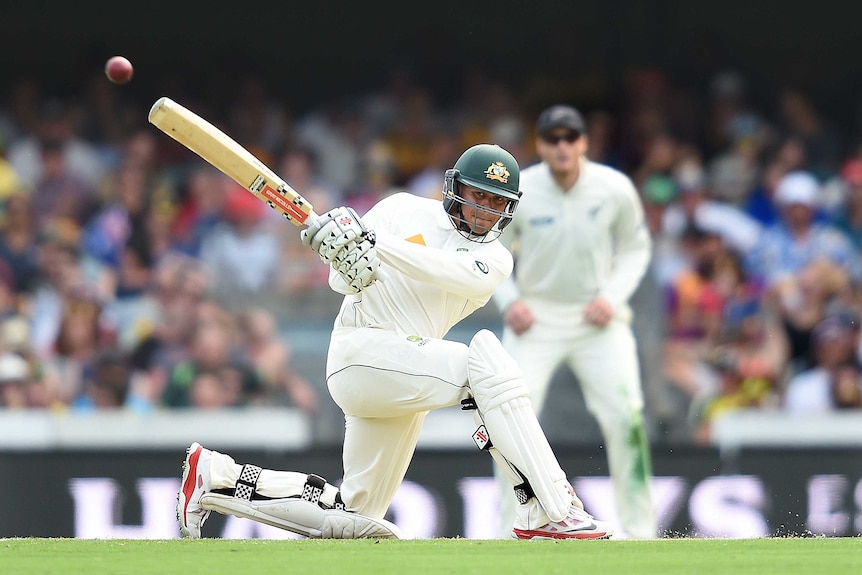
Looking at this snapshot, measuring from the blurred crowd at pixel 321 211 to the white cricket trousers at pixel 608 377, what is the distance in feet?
5.10

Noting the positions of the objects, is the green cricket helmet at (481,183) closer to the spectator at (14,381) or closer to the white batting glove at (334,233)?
the white batting glove at (334,233)

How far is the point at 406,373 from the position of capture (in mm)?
4812

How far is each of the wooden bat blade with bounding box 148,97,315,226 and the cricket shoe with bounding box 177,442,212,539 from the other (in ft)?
3.04

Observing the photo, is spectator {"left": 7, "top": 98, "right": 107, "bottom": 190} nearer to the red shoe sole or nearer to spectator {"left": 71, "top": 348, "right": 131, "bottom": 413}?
spectator {"left": 71, "top": 348, "right": 131, "bottom": 413}

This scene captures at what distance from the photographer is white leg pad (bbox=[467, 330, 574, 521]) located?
471 centimetres

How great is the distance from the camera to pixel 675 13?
11047 mm

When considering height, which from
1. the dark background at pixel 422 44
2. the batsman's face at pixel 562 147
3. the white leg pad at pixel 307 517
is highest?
the dark background at pixel 422 44

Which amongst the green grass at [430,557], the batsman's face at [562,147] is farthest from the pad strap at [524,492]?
the batsman's face at [562,147]

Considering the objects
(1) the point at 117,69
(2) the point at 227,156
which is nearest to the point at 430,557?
(2) the point at 227,156

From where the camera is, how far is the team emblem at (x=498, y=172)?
498 centimetres

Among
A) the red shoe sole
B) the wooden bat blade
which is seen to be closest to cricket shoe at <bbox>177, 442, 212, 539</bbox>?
the red shoe sole

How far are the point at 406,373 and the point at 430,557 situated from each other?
78 centimetres

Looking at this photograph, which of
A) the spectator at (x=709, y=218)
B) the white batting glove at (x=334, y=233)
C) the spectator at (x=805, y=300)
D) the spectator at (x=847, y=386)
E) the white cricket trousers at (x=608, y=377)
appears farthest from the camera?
the spectator at (x=709, y=218)

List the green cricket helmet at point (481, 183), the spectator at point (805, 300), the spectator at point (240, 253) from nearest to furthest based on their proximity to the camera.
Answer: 1. the green cricket helmet at point (481, 183)
2. the spectator at point (805, 300)
3. the spectator at point (240, 253)
